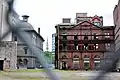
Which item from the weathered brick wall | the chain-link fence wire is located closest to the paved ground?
the chain-link fence wire

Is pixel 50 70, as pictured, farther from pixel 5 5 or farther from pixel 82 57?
pixel 82 57

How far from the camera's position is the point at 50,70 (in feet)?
2.36

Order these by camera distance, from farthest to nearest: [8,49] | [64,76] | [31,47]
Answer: [8,49] < [64,76] < [31,47]

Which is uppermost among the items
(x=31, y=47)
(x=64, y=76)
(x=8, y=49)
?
(x=8, y=49)

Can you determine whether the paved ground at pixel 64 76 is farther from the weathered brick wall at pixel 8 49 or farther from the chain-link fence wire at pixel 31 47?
the weathered brick wall at pixel 8 49

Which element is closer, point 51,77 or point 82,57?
point 51,77

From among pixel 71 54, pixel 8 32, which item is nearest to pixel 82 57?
pixel 71 54

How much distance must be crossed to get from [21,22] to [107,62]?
9.7 inches

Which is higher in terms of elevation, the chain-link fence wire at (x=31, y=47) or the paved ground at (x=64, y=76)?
the chain-link fence wire at (x=31, y=47)

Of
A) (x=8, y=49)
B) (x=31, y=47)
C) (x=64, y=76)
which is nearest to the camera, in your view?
(x=31, y=47)

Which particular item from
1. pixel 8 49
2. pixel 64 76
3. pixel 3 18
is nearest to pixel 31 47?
pixel 3 18

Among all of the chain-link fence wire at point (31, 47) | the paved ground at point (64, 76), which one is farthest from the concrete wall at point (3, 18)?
the paved ground at point (64, 76)

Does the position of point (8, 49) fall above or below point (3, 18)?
above

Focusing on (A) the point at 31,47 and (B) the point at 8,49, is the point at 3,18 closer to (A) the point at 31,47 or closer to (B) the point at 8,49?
(A) the point at 31,47
